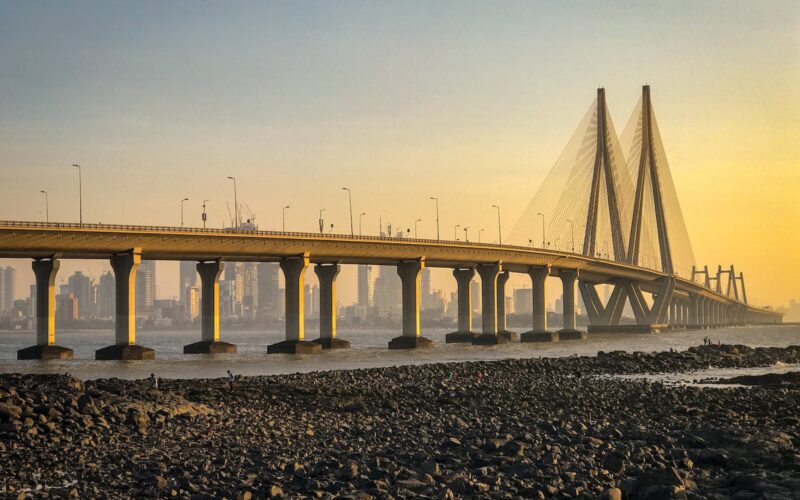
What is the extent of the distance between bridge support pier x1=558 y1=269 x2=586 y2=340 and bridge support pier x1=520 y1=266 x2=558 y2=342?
14.8 feet

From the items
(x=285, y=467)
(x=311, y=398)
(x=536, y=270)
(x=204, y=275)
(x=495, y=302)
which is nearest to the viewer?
(x=285, y=467)

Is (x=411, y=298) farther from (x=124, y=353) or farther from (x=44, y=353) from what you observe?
(x=44, y=353)

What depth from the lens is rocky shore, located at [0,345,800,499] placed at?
74.7 ft

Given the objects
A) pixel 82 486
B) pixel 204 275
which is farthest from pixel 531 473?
pixel 204 275

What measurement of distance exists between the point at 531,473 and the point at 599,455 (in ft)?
10.1

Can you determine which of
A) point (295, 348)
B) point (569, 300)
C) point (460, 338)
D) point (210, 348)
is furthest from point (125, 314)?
point (569, 300)

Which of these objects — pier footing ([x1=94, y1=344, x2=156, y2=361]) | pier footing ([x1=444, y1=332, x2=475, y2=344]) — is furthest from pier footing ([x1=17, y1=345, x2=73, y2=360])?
pier footing ([x1=444, y1=332, x2=475, y2=344])

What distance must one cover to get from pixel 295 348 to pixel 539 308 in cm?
5133

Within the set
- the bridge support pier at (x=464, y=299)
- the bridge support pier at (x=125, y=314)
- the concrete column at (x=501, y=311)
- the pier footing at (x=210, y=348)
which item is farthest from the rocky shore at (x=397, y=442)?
the concrete column at (x=501, y=311)

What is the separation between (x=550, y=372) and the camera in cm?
6469

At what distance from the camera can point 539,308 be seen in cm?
14300

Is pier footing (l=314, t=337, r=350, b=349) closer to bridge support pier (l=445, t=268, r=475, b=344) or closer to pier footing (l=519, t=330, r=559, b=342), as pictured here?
bridge support pier (l=445, t=268, r=475, b=344)

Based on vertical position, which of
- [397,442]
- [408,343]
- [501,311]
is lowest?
[408,343]

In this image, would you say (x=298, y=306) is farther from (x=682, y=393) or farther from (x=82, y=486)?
(x=82, y=486)
